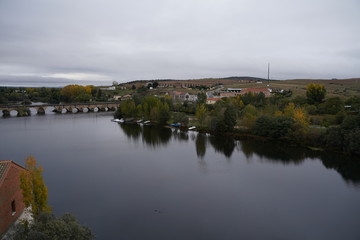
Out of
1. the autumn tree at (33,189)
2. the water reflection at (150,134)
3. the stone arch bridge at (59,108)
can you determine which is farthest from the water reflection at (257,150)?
the stone arch bridge at (59,108)

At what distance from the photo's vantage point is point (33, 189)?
765cm

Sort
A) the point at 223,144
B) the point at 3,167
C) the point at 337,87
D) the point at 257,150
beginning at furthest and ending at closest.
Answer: the point at 337,87 < the point at 223,144 < the point at 257,150 < the point at 3,167

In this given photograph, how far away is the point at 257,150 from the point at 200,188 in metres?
8.97

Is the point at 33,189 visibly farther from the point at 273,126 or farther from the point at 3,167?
the point at 273,126

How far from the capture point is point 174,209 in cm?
1092

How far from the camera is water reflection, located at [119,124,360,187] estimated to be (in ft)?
54.0

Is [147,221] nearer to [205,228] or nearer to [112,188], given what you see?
[205,228]

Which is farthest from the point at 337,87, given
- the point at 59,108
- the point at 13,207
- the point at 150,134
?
the point at 13,207

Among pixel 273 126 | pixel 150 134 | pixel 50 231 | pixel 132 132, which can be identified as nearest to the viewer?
pixel 50 231

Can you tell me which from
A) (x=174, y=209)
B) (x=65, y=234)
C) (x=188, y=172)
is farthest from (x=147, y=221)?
(x=188, y=172)

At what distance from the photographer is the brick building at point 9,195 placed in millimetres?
7621

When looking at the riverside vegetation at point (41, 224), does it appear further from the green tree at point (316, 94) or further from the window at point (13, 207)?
the green tree at point (316, 94)

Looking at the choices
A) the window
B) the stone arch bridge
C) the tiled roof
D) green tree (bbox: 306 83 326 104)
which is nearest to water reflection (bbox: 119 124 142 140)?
the window

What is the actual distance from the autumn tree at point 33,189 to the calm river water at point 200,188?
246 centimetres
